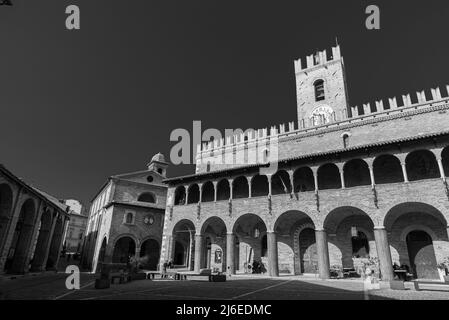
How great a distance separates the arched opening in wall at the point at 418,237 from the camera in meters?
16.2

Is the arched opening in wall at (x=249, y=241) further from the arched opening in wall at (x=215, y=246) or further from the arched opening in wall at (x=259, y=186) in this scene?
the arched opening in wall at (x=259, y=186)

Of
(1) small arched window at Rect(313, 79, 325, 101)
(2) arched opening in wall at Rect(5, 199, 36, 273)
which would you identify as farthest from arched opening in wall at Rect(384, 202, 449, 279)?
(2) arched opening in wall at Rect(5, 199, 36, 273)

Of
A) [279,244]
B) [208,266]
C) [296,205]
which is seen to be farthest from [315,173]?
[208,266]

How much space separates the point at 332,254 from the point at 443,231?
6.57 m

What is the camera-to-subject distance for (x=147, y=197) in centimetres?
3209

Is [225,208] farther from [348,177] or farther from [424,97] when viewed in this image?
[424,97]

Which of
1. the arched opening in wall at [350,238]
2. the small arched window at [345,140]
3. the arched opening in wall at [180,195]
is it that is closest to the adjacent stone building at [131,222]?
the arched opening in wall at [180,195]

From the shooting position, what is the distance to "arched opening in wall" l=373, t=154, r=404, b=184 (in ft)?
59.2

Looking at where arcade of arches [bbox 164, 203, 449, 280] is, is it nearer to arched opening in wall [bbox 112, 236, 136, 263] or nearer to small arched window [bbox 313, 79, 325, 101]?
arched opening in wall [bbox 112, 236, 136, 263]

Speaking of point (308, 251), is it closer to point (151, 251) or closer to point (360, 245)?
point (360, 245)

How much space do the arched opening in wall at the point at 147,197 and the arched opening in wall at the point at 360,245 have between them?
21499mm

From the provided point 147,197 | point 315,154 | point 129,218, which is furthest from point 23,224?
point 315,154

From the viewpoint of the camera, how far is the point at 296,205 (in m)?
19.0

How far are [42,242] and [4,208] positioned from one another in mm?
8971
